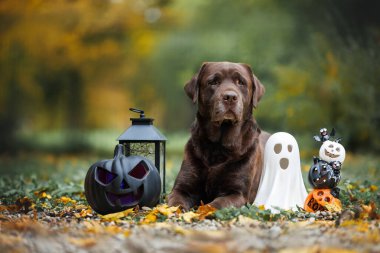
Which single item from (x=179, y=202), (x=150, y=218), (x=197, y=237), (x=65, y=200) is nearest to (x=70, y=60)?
(x=65, y=200)

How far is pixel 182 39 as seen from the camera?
45.3 ft

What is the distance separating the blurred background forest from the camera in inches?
461

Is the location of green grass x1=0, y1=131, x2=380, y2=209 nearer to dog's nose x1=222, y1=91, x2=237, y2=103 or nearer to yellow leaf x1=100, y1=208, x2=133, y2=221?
yellow leaf x1=100, y1=208, x2=133, y2=221

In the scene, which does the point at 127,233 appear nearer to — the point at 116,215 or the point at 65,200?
the point at 116,215

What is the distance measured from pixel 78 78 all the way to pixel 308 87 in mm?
5830

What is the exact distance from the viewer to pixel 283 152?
15.4 feet

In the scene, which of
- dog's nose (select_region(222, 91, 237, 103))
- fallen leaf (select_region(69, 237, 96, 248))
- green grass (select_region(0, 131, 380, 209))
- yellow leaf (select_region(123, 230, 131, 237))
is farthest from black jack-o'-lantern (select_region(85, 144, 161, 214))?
green grass (select_region(0, 131, 380, 209))

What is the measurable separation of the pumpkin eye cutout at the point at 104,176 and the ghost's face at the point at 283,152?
1402 millimetres

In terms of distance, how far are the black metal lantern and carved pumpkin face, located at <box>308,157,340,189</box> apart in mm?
1333

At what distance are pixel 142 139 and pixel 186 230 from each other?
147 centimetres

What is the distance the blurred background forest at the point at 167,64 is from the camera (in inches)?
461

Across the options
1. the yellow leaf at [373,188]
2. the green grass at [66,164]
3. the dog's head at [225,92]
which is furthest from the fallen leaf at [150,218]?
the yellow leaf at [373,188]

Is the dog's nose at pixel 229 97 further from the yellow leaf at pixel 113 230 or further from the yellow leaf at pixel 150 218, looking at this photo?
the yellow leaf at pixel 113 230

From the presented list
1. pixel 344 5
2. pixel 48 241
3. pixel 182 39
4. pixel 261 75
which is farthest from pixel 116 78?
pixel 48 241
